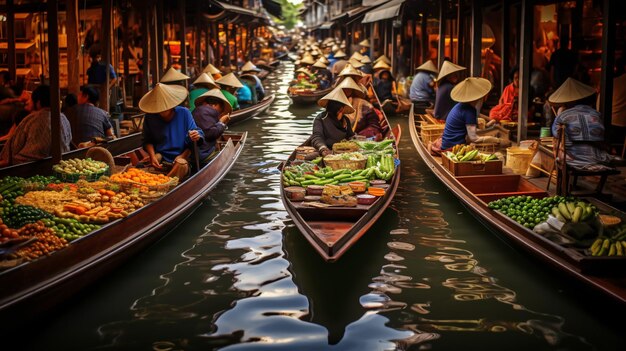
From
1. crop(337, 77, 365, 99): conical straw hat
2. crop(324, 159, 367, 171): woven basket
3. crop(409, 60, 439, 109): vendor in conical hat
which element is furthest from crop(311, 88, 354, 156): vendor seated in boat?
crop(409, 60, 439, 109): vendor in conical hat

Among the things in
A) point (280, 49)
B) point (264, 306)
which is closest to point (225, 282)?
point (264, 306)

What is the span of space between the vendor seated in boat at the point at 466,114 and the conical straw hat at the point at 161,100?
3.80 meters

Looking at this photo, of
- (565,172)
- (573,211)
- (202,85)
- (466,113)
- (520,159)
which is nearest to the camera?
(573,211)

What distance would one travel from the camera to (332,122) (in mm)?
10625

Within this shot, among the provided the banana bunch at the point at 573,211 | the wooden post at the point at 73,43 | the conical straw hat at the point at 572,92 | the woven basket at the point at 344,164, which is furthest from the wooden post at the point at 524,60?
the wooden post at the point at 73,43

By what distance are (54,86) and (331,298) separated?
4.77m

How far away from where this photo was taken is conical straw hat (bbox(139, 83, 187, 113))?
9.05m

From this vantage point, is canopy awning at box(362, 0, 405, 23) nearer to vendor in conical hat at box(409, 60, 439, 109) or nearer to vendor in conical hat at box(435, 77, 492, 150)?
vendor in conical hat at box(409, 60, 439, 109)

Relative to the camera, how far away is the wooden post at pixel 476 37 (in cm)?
1398

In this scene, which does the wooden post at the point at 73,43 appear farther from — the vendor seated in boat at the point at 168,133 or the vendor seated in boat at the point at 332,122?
the vendor seated in boat at the point at 332,122

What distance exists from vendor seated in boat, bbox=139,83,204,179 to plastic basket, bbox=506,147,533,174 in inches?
164

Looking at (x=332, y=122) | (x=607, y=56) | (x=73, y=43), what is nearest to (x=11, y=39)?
(x=73, y=43)

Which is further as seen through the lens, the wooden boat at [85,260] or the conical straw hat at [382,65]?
the conical straw hat at [382,65]

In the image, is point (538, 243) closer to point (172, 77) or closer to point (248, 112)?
point (172, 77)
